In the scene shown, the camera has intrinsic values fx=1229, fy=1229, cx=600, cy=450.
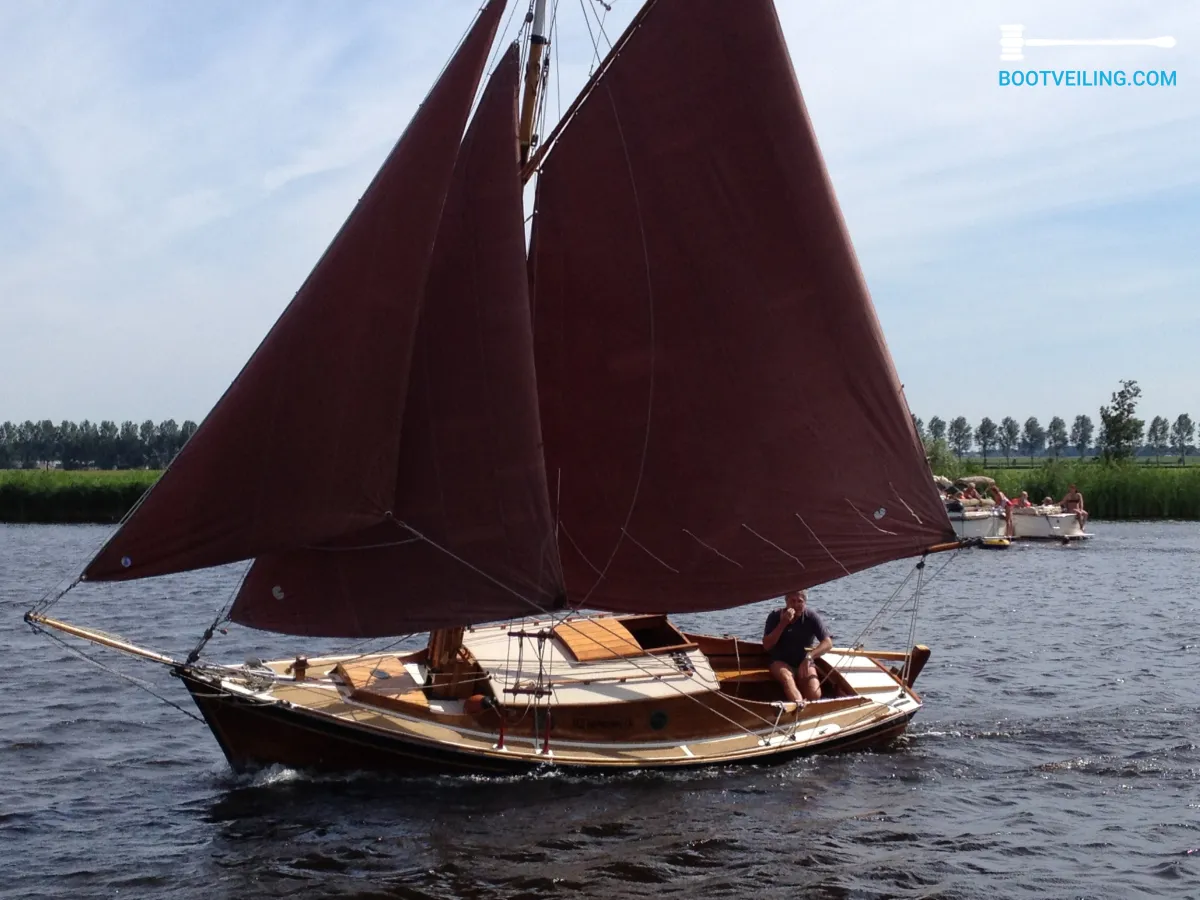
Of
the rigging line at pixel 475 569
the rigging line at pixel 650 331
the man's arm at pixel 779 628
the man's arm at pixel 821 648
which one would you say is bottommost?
the man's arm at pixel 821 648

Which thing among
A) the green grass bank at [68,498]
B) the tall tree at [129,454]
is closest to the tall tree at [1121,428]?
the green grass bank at [68,498]

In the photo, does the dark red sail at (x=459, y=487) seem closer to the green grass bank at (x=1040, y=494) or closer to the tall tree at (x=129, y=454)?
the green grass bank at (x=1040, y=494)

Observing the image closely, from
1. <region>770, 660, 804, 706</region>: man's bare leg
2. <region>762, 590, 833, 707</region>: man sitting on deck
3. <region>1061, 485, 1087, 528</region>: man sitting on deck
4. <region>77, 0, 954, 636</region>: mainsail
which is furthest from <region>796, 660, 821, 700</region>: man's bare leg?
<region>1061, 485, 1087, 528</region>: man sitting on deck

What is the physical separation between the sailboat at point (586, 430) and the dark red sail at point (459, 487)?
0.03 metres

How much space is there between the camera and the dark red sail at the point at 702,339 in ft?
58.3

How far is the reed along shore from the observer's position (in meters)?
71.6

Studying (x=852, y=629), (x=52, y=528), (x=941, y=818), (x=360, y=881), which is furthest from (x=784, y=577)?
(x=52, y=528)

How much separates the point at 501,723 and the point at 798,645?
521 centimetres

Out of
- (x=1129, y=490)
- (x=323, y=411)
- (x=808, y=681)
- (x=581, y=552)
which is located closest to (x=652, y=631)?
(x=808, y=681)

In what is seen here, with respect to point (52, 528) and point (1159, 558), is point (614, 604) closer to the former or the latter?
point (1159, 558)

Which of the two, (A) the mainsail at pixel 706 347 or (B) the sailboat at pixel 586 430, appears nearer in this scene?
(B) the sailboat at pixel 586 430

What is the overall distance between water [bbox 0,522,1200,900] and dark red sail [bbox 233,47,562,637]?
2.60 m

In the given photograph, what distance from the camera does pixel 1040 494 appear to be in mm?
74438

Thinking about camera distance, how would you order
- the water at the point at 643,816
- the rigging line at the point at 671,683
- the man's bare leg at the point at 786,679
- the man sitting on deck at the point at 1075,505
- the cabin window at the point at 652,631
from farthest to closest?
the man sitting on deck at the point at 1075,505, the cabin window at the point at 652,631, the man's bare leg at the point at 786,679, the rigging line at the point at 671,683, the water at the point at 643,816
